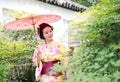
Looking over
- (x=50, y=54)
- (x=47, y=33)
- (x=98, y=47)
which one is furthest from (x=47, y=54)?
(x=98, y=47)

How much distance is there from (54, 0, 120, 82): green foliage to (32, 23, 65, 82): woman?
1355mm

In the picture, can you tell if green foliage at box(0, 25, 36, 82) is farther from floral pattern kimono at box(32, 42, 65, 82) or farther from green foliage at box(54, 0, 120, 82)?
green foliage at box(54, 0, 120, 82)

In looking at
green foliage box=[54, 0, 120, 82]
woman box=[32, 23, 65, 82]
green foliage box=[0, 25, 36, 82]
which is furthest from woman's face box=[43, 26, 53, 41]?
green foliage box=[0, 25, 36, 82]

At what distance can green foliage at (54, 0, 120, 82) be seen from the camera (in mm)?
3182

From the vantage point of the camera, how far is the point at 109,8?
11.7 feet

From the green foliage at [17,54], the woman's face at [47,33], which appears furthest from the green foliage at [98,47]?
the green foliage at [17,54]

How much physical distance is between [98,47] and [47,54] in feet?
6.24

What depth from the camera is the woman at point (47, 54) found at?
5.20 meters

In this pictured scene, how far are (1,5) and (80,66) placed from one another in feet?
23.4

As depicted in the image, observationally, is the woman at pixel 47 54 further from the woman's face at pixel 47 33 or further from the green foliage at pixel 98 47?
the green foliage at pixel 98 47

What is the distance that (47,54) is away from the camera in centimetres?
531

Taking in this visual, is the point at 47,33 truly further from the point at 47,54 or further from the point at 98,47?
the point at 98,47

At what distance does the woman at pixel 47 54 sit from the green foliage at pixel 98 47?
1.35m

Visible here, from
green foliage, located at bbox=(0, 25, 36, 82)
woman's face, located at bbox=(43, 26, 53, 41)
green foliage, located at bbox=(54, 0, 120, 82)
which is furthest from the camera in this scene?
green foliage, located at bbox=(0, 25, 36, 82)
